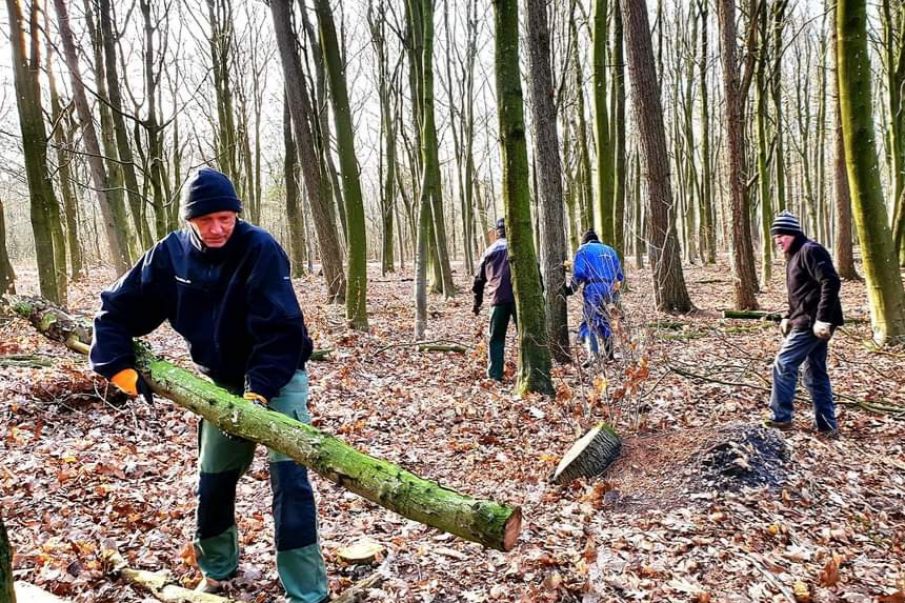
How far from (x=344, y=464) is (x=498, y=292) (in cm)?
521

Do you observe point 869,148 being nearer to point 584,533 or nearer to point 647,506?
point 647,506

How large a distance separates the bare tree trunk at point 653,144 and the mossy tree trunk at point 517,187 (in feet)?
17.2

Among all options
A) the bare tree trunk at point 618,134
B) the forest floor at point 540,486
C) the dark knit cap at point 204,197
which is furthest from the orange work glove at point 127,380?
the bare tree trunk at point 618,134

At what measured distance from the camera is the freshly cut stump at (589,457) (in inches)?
178

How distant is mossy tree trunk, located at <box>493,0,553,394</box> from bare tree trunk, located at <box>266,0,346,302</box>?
5823 mm

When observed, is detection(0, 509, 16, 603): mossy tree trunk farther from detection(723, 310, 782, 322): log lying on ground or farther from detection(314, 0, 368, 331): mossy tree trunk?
detection(723, 310, 782, 322): log lying on ground

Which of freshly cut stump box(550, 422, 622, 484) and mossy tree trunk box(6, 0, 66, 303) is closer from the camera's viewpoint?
freshly cut stump box(550, 422, 622, 484)

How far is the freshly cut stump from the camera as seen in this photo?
4.52m

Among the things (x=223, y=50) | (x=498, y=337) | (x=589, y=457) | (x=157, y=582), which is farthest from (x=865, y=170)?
Answer: (x=223, y=50)

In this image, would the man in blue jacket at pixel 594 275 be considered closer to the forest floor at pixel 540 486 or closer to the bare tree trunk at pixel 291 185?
the forest floor at pixel 540 486

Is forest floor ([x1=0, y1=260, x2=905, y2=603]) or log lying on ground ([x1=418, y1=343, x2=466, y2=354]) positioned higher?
log lying on ground ([x1=418, y1=343, x2=466, y2=354])

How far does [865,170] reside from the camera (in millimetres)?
7312

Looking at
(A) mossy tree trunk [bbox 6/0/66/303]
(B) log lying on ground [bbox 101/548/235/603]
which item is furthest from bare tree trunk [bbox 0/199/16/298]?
(B) log lying on ground [bbox 101/548/235/603]

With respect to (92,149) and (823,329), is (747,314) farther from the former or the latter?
(92,149)
